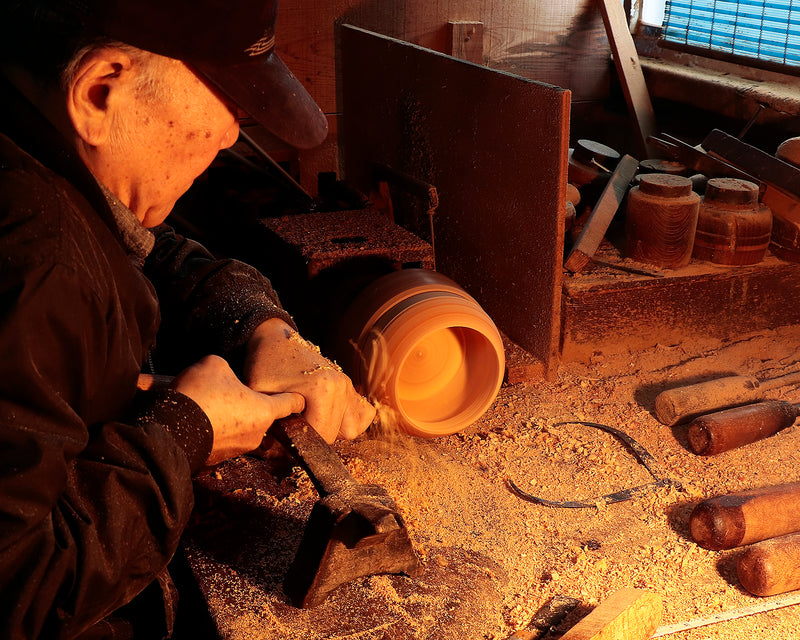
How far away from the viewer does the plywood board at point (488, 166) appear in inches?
123

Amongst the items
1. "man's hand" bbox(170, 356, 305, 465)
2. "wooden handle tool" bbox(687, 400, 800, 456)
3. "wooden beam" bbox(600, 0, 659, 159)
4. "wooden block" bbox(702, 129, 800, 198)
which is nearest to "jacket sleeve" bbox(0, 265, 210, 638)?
"man's hand" bbox(170, 356, 305, 465)

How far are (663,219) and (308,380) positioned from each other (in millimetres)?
2242

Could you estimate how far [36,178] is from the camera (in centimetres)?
133

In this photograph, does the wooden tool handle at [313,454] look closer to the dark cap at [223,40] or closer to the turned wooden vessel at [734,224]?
the dark cap at [223,40]

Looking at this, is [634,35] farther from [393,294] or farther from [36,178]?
[36,178]

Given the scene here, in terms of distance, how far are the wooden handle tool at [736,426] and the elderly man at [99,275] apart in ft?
5.87

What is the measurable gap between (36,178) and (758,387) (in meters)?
2.75

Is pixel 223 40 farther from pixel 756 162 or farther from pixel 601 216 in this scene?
pixel 756 162

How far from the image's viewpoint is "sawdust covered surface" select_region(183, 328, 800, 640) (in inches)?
72.1

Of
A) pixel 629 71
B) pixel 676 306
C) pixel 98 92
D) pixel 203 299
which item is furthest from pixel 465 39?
pixel 98 92

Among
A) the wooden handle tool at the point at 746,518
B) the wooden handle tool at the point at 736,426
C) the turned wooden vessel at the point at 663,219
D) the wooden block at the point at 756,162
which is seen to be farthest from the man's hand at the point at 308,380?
the wooden block at the point at 756,162

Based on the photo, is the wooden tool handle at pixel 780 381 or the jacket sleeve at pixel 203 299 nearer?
the jacket sleeve at pixel 203 299

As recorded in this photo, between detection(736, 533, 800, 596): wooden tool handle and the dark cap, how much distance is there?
63.8 inches

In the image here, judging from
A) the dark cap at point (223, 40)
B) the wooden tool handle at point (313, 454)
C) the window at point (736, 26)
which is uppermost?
the dark cap at point (223, 40)
